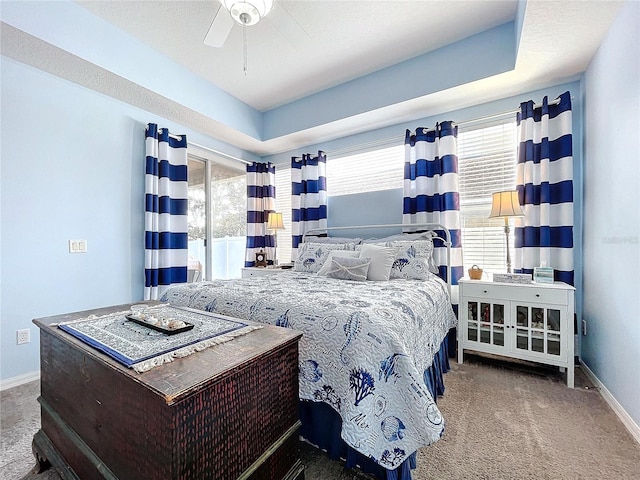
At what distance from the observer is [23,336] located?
Result: 2.20 metres

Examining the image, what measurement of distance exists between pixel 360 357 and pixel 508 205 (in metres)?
1.99

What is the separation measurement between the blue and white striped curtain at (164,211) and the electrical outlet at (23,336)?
0.86 m

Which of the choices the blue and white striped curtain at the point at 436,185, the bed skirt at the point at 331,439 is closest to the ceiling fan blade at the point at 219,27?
the blue and white striped curtain at the point at 436,185

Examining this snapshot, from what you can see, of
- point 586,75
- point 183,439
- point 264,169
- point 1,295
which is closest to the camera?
point 183,439

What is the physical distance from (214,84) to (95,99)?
1.13 metres

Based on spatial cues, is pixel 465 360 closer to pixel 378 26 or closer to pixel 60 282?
pixel 378 26

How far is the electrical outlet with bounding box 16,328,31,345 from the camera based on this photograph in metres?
2.18

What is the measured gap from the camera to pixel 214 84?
10.2ft

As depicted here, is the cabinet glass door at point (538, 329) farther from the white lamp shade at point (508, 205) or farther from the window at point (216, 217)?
the window at point (216, 217)

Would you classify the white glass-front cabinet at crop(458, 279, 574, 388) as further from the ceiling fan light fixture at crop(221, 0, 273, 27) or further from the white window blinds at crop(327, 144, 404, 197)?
the ceiling fan light fixture at crop(221, 0, 273, 27)

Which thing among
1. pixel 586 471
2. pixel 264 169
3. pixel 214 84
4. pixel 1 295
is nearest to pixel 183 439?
pixel 586 471

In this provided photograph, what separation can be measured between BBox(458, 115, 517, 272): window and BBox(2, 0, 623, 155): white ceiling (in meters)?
0.34

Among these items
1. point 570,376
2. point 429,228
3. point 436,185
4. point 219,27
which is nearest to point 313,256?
point 429,228

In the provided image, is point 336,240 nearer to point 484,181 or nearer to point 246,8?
point 484,181
